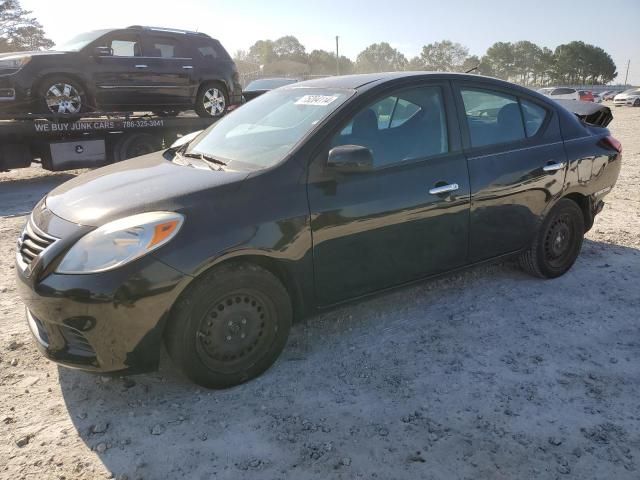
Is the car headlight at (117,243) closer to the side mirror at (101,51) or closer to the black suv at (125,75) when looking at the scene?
the black suv at (125,75)

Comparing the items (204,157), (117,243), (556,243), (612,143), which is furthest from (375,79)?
(612,143)

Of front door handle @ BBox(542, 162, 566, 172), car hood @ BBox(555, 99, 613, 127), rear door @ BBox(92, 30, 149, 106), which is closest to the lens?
front door handle @ BBox(542, 162, 566, 172)

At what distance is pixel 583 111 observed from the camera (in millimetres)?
5254

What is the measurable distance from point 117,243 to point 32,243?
23.4 inches

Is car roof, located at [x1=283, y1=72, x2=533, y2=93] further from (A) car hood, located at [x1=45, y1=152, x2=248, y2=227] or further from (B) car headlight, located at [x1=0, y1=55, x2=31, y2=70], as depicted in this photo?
(B) car headlight, located at [x1=0, y1=55, x2=31, y2=70]

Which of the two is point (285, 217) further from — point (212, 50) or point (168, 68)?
point (212, 50)

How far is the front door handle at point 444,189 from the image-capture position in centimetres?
342

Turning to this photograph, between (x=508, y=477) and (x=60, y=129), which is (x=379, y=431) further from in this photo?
(x=60, y=129)

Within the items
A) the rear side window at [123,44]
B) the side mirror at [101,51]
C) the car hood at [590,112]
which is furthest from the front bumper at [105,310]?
the rear side window at [123,44]

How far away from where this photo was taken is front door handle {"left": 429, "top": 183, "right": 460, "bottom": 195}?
11.2 feet

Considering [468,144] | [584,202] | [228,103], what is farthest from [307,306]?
[228,103]

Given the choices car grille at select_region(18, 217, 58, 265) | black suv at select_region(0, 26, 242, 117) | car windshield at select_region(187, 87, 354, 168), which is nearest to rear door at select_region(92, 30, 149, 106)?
black suv at select_region(0, 26, 242, 117)

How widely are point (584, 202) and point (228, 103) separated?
7.97 meters

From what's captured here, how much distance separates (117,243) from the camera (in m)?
2.53
